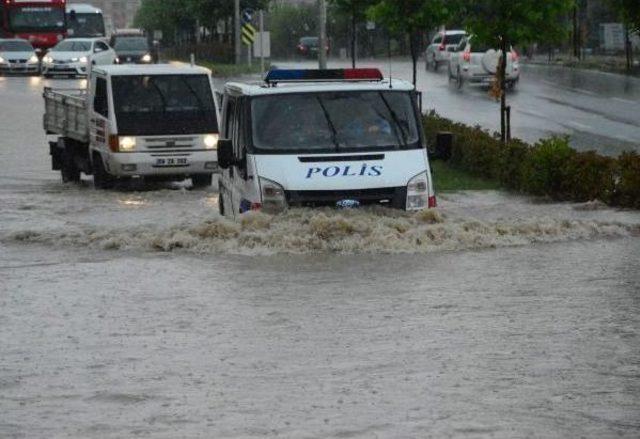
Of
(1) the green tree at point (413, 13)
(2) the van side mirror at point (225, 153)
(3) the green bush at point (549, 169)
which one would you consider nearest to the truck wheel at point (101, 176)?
(3) the green bush at point (549, 169)

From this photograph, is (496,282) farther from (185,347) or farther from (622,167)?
(622,167)

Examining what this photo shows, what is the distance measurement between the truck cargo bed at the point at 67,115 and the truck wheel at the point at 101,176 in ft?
1.89

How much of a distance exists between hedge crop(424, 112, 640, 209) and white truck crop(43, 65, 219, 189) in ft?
13.9

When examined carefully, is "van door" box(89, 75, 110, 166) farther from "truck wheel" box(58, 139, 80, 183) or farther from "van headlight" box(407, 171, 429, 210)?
"van headlight" box(407, 171, 429, 210)

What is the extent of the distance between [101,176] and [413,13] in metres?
12.9

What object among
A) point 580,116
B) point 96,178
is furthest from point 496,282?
point 580,116

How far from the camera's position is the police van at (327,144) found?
1683 cm

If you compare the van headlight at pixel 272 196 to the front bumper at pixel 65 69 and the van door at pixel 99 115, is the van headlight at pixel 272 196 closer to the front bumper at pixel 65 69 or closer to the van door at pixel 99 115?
the van door at pixel 99 115

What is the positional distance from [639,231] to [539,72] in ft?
150

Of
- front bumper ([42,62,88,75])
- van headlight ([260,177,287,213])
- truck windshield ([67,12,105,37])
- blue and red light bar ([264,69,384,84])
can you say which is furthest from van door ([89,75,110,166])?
truck windshield ([67,12,105,37])

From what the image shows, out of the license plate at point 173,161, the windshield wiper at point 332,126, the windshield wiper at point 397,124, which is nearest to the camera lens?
the windshield wiper at point 332,126

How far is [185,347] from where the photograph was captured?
11891 mm

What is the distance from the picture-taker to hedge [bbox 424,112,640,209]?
70.5 feet

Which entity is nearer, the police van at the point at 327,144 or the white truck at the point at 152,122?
the police van at the point at 327,144
